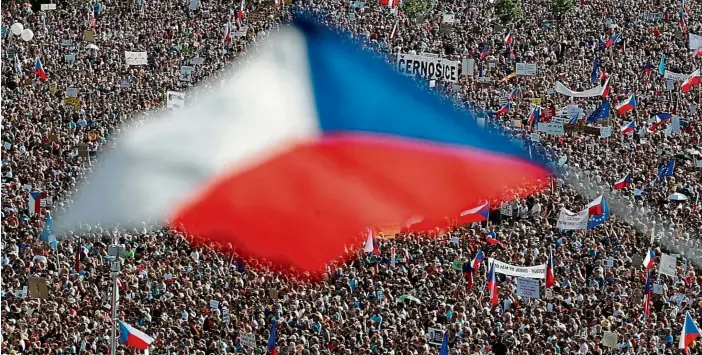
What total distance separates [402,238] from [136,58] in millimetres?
19048

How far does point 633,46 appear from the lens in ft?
136

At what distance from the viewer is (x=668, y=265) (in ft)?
73.0

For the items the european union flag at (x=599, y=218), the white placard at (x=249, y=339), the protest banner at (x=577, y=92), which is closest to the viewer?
the white placard at (x=249, y=339)

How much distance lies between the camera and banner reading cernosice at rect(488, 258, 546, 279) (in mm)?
21859

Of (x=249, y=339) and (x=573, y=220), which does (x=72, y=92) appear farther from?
(x=249, y=339)

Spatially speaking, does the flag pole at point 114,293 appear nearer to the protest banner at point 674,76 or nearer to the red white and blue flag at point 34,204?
the red white and blue flag at point 34,204

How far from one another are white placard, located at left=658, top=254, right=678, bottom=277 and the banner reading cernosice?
1765 mm

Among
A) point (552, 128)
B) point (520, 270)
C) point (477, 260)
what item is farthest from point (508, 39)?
point (520, 270)

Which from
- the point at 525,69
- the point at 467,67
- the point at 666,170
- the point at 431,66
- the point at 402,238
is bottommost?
the point at 525,69

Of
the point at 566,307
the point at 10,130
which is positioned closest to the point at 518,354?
the point at 566,307

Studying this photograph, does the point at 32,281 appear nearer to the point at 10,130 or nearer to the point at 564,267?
the point at 564,267

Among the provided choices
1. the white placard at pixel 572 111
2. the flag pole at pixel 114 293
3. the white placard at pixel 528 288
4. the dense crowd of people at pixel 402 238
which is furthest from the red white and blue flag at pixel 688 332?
the white placard at pixel 572 111

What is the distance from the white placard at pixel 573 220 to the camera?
24953 mm

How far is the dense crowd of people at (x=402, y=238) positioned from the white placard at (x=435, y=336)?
0.28 ft
